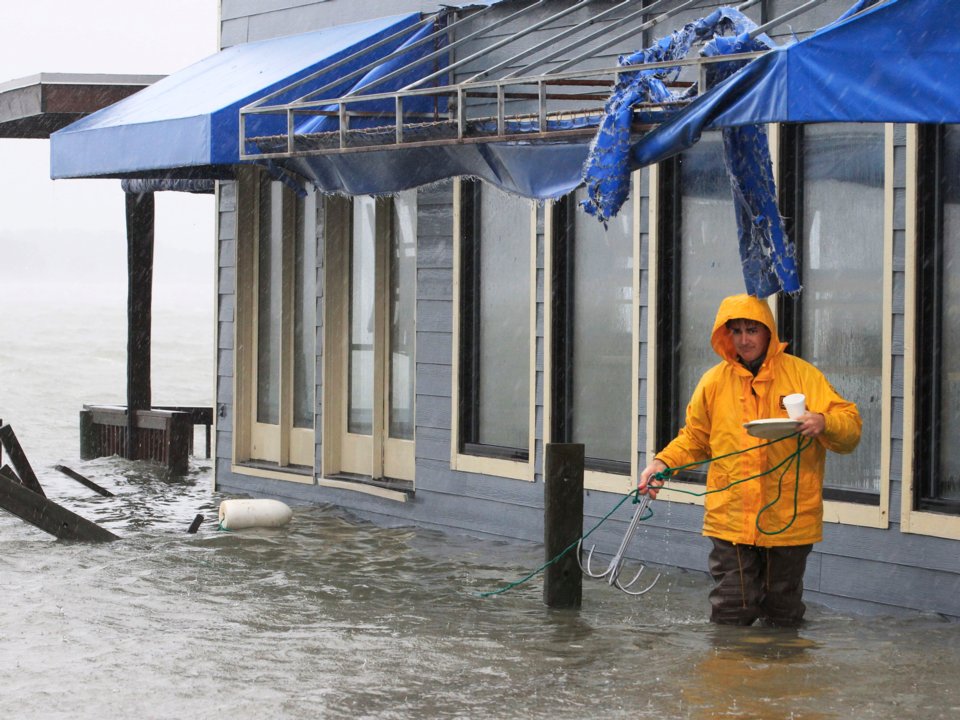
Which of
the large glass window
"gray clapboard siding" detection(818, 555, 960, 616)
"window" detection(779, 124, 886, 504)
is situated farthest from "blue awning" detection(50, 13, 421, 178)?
"gray clapboard siding" detection(818, 555, 960, 616)

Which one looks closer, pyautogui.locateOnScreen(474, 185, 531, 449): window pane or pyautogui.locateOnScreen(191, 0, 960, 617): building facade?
pyautogui.locateOnScreen(191, 0, 960, 617): building facade

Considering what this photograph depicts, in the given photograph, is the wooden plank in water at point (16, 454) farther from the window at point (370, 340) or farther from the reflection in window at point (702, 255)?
the reflection in window at point (702, 255)

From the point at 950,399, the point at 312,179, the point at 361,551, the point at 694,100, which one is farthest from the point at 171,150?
the point at 950,399

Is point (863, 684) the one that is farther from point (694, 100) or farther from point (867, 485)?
point (694, 100)

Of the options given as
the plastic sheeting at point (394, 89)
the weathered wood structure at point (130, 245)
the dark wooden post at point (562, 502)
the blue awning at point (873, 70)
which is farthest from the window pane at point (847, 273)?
the weathered wood structure at point (130, 245)

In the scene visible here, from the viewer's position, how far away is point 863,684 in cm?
615

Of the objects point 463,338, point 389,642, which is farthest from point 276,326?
point 389,642

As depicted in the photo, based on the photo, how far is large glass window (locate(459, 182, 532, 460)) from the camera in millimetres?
10367

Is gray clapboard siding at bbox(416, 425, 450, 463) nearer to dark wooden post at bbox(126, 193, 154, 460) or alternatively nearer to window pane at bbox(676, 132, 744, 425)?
window pane at bbox(676, 132, 744, 425)

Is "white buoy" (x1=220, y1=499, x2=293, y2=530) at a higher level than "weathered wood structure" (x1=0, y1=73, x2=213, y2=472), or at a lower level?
lower

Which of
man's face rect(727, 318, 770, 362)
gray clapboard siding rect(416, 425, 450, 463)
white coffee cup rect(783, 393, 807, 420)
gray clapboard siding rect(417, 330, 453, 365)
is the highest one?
man's face rect(727, 318, 770, 362)

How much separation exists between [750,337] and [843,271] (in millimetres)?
1831

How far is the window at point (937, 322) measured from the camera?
24.7 feet

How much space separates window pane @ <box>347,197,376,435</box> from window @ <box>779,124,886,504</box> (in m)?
4.50
